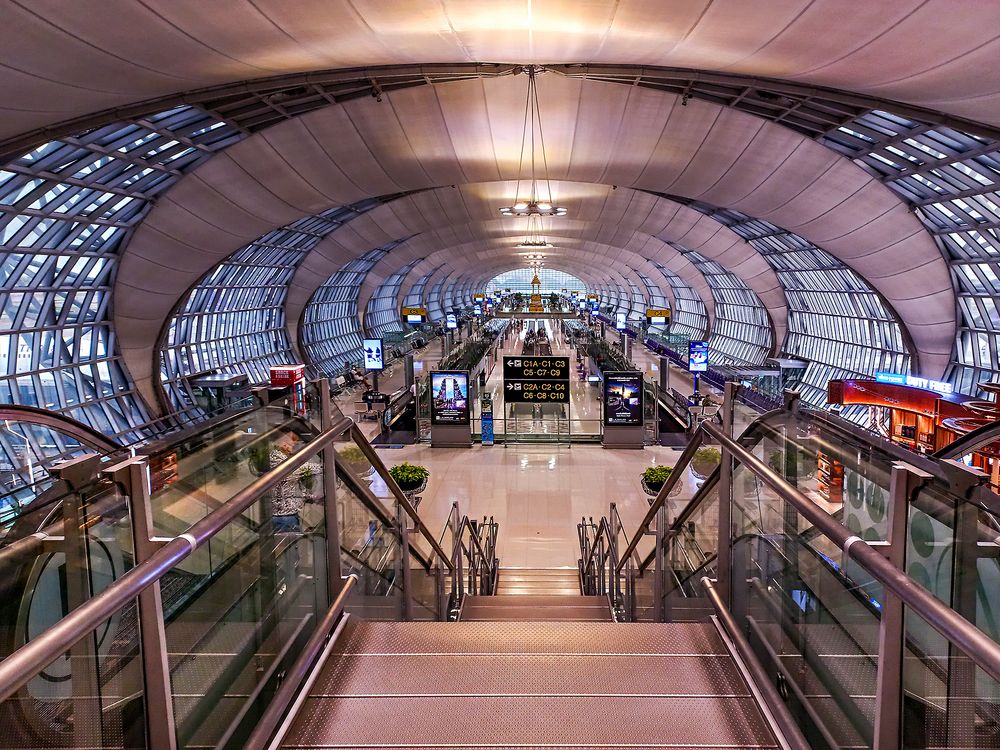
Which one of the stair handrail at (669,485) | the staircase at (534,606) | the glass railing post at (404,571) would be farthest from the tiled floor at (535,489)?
the glass railing post at (404,571)

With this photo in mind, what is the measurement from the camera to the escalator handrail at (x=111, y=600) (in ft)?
4.38

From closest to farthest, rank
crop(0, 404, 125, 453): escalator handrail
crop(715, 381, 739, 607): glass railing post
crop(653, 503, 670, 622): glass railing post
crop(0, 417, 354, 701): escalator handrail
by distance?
1. crop(0, 417, 354, 701): escalator handrail
2. crop(715, 381, 739, 607): glass railing post
3. crop(653, 503, 670, 622): glass railing post
4. crop(0, 404, 125, 453): escalator handrail

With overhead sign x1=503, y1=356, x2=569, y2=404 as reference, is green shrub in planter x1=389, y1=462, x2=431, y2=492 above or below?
below

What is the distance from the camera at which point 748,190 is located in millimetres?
Answer: 22172

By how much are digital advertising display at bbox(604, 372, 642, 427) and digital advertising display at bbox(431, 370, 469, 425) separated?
442cm

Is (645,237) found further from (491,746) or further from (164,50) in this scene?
(491,746)

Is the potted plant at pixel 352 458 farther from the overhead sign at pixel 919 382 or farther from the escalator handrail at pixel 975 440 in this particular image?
the overhead sign at pixel 919 382

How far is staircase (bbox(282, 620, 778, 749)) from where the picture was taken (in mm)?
2672

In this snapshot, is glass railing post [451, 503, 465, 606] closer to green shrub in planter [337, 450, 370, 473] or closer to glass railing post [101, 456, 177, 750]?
green shrub in planter [337, 450, 370, 473]

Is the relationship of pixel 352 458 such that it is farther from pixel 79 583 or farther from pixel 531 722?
pixel 79 583

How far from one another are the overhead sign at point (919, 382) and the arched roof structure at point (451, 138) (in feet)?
9.92

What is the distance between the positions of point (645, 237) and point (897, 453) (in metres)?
43.6

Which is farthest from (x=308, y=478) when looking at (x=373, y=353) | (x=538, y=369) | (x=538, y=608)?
(x=373, y=353)

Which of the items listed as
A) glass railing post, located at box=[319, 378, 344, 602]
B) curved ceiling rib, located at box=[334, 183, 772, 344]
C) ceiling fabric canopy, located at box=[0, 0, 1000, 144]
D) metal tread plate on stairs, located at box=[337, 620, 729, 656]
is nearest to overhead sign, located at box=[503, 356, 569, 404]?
ceiling fabric canopy, located at box=[0, 0, 1000, 144]
